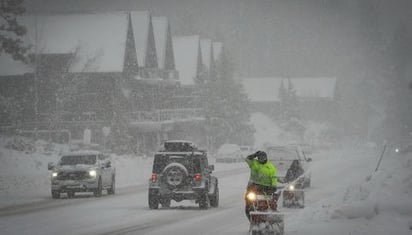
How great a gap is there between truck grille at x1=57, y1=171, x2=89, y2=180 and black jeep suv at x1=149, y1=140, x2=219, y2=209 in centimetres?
593

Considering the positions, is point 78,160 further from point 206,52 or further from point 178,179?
point 206,52

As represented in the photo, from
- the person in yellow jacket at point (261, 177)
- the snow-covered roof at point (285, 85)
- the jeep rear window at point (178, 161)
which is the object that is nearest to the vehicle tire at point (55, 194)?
the jeep rear window at point (178, 161)

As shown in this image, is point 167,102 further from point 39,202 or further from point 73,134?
point 39,202

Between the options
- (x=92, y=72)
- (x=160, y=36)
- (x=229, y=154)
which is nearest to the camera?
(x=92, y=72)

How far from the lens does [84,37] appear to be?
6919 centimetres

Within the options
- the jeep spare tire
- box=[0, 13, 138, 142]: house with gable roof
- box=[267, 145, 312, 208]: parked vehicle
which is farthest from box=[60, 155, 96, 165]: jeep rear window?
box=[0, 13, 138, 142]: house with gable roof

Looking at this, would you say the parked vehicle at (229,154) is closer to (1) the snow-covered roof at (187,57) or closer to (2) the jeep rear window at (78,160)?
(1) the snow-covered roof at (187,57)

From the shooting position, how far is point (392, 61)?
14275 cm

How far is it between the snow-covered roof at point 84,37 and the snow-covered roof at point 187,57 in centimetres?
2116

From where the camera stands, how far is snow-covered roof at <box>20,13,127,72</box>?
66.8m

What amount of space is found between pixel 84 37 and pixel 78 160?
39051 millimetres

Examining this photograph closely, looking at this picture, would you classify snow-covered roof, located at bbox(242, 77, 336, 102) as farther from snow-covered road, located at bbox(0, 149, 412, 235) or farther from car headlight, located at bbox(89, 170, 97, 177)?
snow-covered road, located at bbox(0, 149, 412, 235)

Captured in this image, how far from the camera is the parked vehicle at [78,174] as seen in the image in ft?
98.2

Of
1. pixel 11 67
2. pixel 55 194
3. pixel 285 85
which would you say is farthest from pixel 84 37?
pixel 285 85
